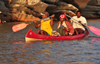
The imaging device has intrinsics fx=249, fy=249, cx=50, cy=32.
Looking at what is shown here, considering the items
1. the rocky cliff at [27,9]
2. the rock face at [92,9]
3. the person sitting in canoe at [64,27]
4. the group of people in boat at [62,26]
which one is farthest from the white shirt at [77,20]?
the rock face at [92,9]

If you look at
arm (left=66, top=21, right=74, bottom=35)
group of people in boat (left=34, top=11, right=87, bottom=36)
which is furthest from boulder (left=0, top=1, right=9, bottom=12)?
arm (left=66, top=21, right=74, bottom=35)

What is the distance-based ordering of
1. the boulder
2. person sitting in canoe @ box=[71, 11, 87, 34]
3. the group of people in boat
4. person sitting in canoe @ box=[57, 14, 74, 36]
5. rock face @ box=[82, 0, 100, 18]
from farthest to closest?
rock face @ box=[82, 0, 100, 18]
the boulder
person sitting in canoe @ box=[71, 11, 87, 34]
person sitting in canoe @ box=[57, 14, 74, 36]
the group of people in boat

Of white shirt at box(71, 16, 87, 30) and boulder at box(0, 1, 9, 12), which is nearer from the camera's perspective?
white shirt at box(71, 16, 87, 30)

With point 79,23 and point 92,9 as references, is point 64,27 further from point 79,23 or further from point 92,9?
point 92,9

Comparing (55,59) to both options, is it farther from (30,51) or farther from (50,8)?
(50,8)

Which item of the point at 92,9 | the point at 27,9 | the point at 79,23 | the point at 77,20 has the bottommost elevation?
the point at 92,9

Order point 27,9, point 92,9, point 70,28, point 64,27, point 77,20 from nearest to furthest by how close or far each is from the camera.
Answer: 1. point 70,28
2. point 64,27
3. point 77,20
4. point 27,9
5. point 92,9

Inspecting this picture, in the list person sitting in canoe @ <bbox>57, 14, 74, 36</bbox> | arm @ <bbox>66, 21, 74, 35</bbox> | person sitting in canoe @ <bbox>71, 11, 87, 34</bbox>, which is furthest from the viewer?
person sitting in canoe @ <bbox>71, 11, 87, 34</bbox>

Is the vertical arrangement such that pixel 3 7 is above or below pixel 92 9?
above

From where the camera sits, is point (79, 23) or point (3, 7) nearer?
point (79, 23)

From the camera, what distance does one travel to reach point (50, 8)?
34344mm

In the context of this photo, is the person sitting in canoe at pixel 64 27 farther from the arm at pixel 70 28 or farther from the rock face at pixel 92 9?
the rock face at pixel 92 9

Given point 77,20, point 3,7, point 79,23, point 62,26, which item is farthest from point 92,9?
point 62,26

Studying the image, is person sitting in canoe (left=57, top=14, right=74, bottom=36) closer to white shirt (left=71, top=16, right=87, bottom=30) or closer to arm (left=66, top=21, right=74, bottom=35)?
arm (left=66, top=21, right=74, bottom=35)
